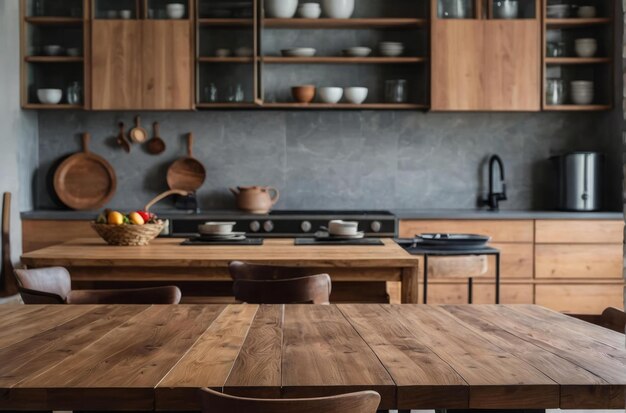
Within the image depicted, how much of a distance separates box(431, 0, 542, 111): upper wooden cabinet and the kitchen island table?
2.46m

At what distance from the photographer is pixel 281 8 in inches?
218

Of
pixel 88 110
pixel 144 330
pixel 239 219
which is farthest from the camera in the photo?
pixel 88 110

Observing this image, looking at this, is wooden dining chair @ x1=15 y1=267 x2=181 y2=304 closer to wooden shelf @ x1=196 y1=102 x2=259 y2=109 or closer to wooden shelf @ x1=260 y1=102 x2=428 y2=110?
wooden shelf @ x1=196 y1=102 x2=259 y2=109

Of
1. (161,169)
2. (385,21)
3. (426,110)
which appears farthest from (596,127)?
(161,169)

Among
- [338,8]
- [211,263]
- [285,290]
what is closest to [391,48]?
[338,8]

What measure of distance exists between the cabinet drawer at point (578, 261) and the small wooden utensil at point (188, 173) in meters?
2.47

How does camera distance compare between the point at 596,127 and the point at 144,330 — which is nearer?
the point at 144,330

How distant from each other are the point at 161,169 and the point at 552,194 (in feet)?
9.66

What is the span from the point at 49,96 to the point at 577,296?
3.87 m

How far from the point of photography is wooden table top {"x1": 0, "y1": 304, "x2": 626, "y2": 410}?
4.55 ft

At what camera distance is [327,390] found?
54.5 inches

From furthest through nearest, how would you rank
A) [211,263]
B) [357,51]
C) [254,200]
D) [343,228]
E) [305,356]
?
[357,51], [254,200], [343,228], [211,263], [305,356]

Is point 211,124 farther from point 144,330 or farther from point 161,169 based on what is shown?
point 144,330

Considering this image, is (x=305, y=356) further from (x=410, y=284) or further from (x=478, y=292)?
(x=478, y=292)
